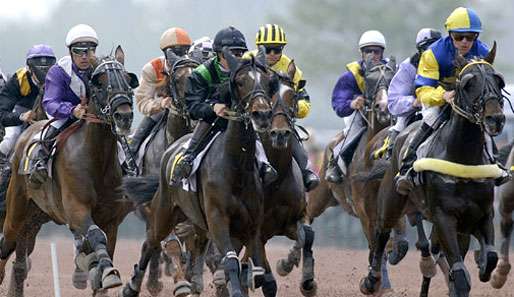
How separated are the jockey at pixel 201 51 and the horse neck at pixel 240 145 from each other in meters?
3.77

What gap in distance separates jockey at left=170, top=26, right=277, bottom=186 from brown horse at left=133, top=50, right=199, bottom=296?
2.40 metres

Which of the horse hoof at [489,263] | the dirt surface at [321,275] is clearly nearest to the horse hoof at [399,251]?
the dirt surface at [321,275]

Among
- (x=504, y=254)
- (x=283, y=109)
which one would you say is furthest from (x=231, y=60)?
(x=504, y=254)

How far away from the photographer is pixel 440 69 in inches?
504

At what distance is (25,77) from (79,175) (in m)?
3.52

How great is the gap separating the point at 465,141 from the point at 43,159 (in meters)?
4.14

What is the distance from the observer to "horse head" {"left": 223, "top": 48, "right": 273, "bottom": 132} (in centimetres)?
1152

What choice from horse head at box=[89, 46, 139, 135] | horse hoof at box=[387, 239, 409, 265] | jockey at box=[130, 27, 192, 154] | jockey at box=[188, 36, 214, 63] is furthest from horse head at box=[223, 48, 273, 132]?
horse hoof at box=[387, 239, 409, 265]

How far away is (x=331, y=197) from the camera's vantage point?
18844 mm

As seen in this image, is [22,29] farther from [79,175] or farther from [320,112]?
[79,175]

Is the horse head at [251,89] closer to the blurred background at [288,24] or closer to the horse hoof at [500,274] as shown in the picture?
the horse hoof at [500,274]

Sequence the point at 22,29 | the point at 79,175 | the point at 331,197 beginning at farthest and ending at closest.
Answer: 1. the point at 22,29
2. the point at 331,197
3. the point at 79,175

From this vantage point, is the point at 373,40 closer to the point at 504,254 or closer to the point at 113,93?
the point at 504,254

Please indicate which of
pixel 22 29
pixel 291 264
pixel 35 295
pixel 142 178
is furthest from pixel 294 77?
pixel 22 29
